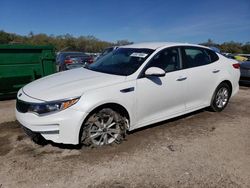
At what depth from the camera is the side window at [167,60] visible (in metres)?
4.46

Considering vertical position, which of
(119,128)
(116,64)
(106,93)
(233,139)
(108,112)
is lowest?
(233,139)

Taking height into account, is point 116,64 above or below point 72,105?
above

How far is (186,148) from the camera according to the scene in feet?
13.0

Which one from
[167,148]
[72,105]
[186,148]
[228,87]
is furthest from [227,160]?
[228,87]

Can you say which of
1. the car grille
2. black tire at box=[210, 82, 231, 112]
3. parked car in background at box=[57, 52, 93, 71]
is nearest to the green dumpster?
the car grille

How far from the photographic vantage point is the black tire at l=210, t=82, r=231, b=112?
559cm

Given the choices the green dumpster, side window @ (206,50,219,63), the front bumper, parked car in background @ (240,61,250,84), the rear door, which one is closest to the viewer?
the front bumper

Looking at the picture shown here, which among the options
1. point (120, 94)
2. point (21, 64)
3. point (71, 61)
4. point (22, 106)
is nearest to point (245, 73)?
point (120, 94)

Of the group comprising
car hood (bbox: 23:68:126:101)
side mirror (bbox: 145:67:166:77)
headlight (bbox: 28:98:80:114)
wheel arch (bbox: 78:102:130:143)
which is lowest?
wheel arch (bbox: 78:102:130:143)

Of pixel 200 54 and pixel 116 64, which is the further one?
pixel 200 54

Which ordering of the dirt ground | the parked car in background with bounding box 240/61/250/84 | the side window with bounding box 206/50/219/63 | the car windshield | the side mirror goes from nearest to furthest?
the dirt ground → the side mirror → the car windshield → the side window with bounding box 206/50/219/63 → the parked car in background with bounding box 240/61/250/84

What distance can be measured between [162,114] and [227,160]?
1339mm

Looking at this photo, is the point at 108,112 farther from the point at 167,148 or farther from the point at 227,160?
the point at 227,160

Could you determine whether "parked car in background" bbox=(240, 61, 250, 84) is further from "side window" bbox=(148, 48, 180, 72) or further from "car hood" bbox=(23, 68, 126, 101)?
"car hood" bbox=(23, 68, 126, 101)
